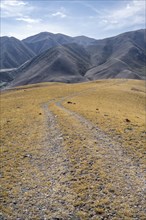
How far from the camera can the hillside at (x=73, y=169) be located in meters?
16.1

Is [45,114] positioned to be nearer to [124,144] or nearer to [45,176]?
[124,144]

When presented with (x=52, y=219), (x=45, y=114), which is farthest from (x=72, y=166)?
(x=45, y=114)

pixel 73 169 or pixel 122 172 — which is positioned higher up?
pixel 73 169

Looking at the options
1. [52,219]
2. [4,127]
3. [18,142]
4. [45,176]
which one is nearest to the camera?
[52,219]

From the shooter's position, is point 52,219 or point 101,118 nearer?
point 52,219

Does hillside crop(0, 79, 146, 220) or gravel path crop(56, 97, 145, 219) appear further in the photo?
gravel path crop(56, 97, 145, 219)

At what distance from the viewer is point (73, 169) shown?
21062mm

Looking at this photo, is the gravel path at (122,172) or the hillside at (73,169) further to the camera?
the gravel path at (122,172)

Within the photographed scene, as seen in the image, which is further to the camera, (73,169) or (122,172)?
(73,169)

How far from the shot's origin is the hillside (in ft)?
52.9

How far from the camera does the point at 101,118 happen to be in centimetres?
3672

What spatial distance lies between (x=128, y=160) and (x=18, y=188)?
10.1 m

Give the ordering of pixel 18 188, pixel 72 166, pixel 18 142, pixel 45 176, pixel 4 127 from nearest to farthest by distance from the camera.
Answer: pixel 18 188
pixel 45 176
pixel 72 166
pixel 18 142
pixel 4 127

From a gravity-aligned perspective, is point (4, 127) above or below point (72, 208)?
above
